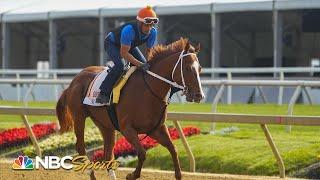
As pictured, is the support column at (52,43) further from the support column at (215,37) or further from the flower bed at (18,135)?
the flower bed at (18,135)

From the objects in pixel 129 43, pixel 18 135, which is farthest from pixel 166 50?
pixel 18 135

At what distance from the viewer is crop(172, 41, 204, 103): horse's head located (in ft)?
23.7

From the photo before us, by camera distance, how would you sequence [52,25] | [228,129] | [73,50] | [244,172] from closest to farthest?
1. [244,172]
2. [228,129]
3. [52,25]
4. [73,50]

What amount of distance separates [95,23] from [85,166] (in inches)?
834

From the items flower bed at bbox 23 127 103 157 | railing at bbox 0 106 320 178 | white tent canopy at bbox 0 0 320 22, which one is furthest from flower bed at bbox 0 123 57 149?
white tent canopy at bbox 0 0 320 22

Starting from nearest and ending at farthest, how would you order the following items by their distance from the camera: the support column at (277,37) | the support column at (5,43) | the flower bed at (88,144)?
the flower bed at (88,144) < the support column at (277,37) < the support column at (5,43)

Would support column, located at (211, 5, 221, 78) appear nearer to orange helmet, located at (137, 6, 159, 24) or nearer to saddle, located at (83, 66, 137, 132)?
saddle, located at (83, 66, 137, 132)

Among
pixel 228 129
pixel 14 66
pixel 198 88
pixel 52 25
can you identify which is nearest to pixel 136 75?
pixel 198 88

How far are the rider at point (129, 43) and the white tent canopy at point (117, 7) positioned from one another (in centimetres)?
1205

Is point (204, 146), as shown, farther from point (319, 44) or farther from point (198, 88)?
point (319, 44)

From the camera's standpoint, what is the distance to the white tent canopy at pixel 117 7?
65.7 ft

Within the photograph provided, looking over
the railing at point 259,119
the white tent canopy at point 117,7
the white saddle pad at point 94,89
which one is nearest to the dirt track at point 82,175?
the railing at point 259,119

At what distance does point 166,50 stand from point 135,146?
3.58ft

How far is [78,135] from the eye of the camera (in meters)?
8.80
